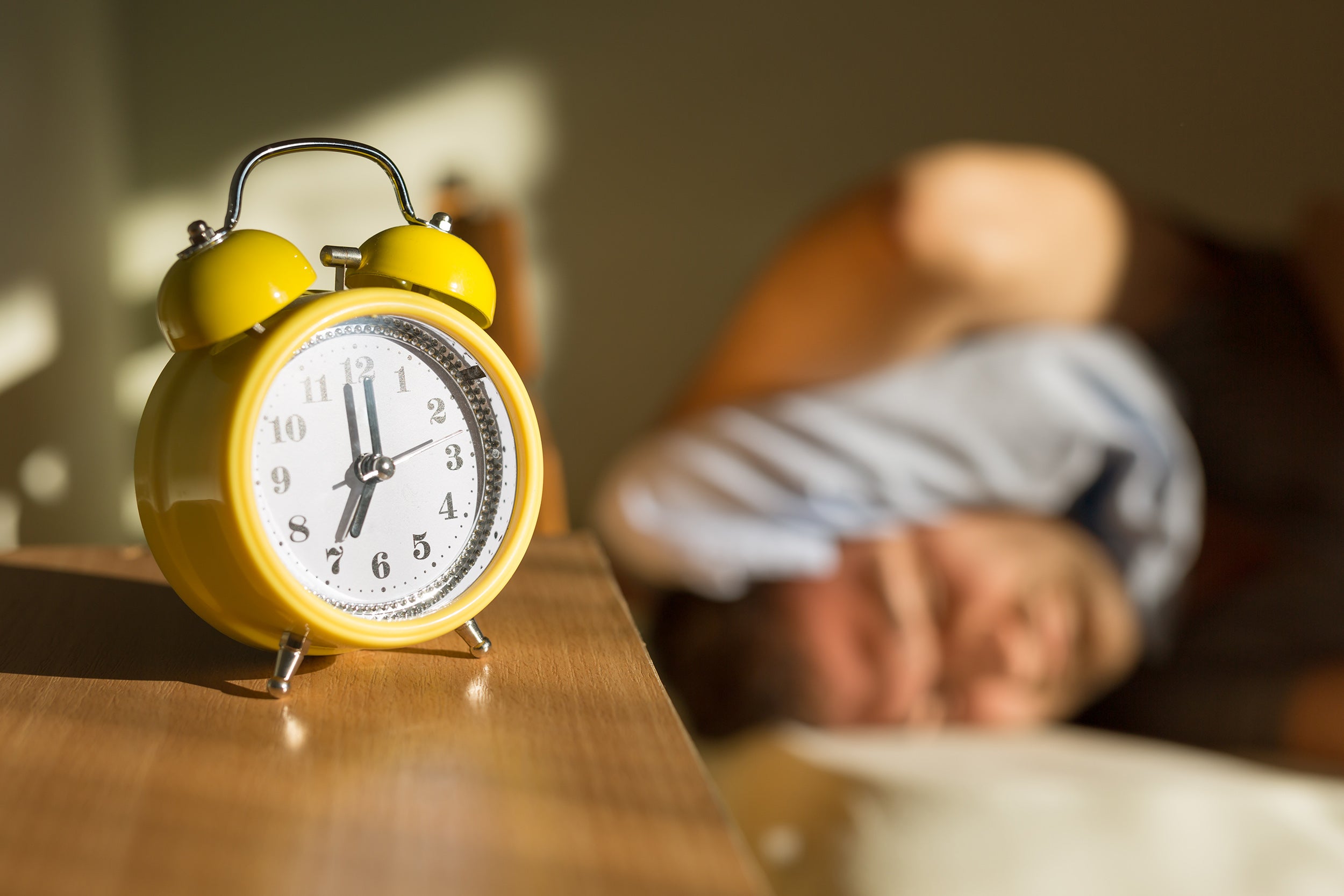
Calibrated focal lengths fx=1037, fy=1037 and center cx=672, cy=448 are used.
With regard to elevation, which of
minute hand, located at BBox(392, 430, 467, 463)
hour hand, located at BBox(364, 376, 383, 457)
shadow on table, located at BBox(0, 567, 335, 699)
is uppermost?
hour hand, located at BBox(364, 376, 383, 457)

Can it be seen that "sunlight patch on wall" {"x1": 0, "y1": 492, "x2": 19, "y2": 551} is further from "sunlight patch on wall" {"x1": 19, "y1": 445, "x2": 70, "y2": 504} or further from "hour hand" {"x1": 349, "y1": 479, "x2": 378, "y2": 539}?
"hour hand" {"x1": 349, "y1": 479, "x2": 378, "y2": 539}

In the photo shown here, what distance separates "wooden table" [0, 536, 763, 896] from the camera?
32cm

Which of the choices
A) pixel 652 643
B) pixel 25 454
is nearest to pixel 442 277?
pixel 25 454

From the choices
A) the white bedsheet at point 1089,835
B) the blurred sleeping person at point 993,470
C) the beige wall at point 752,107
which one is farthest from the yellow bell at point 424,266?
the beige wall at point 752,107

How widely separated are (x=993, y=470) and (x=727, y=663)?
47 cm

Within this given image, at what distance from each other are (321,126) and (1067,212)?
1.12 m

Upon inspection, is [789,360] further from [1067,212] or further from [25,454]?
[25,454]

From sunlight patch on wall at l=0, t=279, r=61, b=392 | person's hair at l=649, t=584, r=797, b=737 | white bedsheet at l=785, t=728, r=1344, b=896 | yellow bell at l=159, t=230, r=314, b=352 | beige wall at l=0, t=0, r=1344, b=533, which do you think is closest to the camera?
yellow bell at l=159, t=230, r=314, b=352

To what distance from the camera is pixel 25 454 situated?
0.88 meters

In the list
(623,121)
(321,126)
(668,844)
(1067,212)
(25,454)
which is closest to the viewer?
(668,844)

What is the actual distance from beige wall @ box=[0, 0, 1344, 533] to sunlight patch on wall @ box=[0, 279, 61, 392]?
2.14ft

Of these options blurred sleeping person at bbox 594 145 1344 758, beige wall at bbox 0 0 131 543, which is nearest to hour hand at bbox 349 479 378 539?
beige wall at bbox 0 0 131 543

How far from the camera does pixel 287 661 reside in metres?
0.47

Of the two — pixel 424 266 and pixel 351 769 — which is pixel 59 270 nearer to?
pixel 424 266
